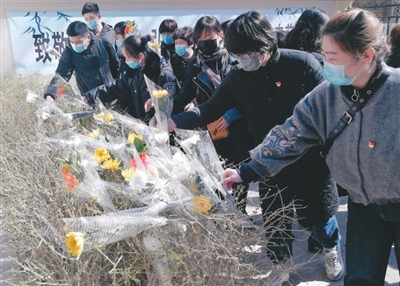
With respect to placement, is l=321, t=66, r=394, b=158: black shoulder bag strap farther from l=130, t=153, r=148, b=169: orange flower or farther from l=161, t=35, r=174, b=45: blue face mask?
l=161, t=35, r=174, b=45: blue face mask

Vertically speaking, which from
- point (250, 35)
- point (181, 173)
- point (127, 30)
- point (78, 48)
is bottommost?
point (127, 30)

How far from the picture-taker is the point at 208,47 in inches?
116

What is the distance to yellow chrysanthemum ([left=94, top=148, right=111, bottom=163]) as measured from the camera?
1.61m

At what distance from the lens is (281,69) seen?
2.13 metres

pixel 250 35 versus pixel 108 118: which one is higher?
pixel 250 35

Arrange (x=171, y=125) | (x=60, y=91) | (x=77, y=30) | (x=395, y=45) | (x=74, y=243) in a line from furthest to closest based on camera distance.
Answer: (x=77, y=30)
(x=60, y=91)
(x=395, y=45)
(x=171, y=125)
(x=74, y=243)

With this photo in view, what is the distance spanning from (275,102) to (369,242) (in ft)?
2.62

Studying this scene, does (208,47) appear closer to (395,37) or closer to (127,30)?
(395,37)

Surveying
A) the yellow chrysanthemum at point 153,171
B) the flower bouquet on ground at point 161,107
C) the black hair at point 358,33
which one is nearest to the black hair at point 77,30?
the flower bouquet on ground at point 161,107

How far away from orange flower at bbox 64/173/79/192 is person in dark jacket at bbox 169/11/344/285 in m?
0.69

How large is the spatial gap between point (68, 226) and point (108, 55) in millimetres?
3320

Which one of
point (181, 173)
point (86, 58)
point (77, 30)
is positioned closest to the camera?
point (181, 173)

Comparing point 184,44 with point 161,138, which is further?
point 184,44

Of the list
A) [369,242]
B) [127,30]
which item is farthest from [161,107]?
[127,30]
